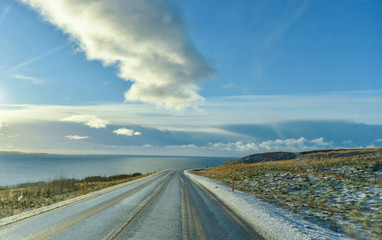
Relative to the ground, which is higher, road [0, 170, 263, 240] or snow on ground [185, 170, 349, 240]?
road [0, 170, 263, 240]

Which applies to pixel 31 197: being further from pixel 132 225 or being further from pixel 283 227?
pixel 283 227

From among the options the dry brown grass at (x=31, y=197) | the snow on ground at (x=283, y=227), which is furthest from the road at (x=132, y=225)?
the dry brown grass at (x=31, y=197)

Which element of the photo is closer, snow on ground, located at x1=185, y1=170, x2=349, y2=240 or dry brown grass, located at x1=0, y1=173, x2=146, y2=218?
snow on ground, located at x1=185, y1=170, x2=349, y2=240

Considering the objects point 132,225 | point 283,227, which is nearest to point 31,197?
point 132,225

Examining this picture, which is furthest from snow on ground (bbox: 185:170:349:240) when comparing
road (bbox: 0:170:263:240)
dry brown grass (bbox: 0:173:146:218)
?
dry brown grass (bbox: 0:173:146:218)

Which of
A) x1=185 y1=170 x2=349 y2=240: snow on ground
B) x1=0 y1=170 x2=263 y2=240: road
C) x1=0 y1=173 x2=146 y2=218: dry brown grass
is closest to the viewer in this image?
x1=0 y1=170 x2=263 y2=240: road

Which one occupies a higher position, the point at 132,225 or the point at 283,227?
the point at 132,225

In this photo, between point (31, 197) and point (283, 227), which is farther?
point (31, 197)

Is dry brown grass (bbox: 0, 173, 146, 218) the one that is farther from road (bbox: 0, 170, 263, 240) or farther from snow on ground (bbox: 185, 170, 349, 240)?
snow on ground (bbox: 185, 170, 349, 240)

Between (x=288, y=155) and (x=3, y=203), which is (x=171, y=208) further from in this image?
(x=288, y=155)

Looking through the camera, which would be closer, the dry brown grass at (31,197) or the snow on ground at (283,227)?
the snow on ground at (283,227)

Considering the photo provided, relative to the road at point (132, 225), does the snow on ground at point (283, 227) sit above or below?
below

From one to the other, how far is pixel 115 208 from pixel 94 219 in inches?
94.8

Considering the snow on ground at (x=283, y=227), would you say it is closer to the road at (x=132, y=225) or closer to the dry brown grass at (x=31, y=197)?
the road at (x=132, y=225)
